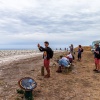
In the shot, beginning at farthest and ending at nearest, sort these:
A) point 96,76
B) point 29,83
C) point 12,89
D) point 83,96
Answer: point 96,76, point 12,89, point 83,96, point 29,83

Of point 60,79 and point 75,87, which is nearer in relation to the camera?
point 75,87

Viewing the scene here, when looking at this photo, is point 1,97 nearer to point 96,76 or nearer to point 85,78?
point 85,78

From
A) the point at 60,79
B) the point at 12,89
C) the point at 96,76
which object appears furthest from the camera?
the point at 96,76

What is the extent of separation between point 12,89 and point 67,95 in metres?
2.61

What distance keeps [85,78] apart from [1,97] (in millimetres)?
6055

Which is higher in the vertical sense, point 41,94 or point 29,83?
point 29,83

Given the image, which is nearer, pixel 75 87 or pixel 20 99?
pixel 20 99

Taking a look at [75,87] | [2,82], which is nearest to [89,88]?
[75,87]

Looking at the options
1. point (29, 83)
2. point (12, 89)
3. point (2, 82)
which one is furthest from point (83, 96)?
point (2, 82)

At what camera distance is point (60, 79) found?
13969 millimetres

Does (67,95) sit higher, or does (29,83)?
(29,83)

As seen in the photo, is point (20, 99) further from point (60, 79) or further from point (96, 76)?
point (96, 76)

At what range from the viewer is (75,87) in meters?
12.1

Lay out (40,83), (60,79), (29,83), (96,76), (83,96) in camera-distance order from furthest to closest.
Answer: (96,76)
(60,79)
(40,83)
(83,96)
(29,83)
